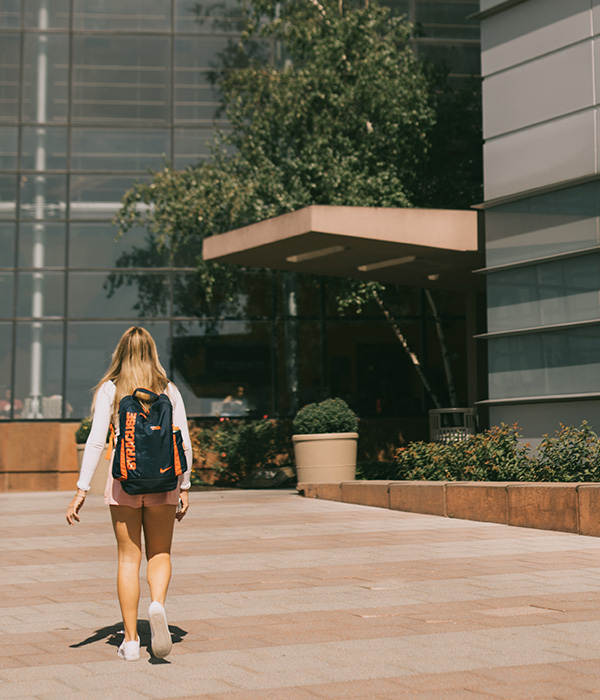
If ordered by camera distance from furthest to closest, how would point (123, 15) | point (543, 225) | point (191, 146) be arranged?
point (123, 15), point (191, 146), point (543, 225)

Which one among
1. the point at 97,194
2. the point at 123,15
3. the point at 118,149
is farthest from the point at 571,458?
the point at 123,15

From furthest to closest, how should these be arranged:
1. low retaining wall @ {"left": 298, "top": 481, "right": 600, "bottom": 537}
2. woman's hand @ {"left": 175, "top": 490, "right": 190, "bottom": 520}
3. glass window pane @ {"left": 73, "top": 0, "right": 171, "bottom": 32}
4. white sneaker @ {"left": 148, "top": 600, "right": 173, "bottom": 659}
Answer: glass window pane @ {"left": 73, "top": 0, "right": 171, "bottom": 32} → low retaining wall @ {"left": 298, "top": 481, "right": 600, "bottom": 537} → woman's hand @ {"left": 175, "top": 490, "right": 190, "bottom": 520} → white sneaker @ {"left": 148, "top": 600, "right": 173, "bottom": 659}

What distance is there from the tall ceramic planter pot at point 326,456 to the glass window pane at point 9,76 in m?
12.3

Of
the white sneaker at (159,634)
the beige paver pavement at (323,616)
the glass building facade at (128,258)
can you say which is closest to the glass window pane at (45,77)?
the glass building facade at (128,258)

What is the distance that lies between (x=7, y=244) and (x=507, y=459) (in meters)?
14.4

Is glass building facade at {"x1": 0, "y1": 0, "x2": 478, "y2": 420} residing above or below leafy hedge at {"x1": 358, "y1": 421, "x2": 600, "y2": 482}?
above

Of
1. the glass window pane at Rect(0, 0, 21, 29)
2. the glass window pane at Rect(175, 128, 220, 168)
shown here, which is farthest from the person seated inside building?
the glass window pane at Rect(0, 0, 21, 29)

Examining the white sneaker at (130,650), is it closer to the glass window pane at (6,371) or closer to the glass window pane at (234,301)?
the glass window pane at (234,301)

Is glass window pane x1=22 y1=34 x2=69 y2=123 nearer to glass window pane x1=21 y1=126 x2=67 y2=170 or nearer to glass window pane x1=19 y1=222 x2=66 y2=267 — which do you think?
glass window pane x1=21 y1=126 x2=67 y2=170

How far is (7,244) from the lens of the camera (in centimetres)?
2330

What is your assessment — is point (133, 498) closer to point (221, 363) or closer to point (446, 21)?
point (221, 363)

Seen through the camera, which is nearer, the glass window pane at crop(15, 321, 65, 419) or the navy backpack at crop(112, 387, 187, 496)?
the navy backpack at crop(112, 387, 187, 496)

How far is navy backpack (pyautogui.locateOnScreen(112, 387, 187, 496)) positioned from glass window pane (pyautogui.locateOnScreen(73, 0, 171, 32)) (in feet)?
67.5

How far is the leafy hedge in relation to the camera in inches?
485
